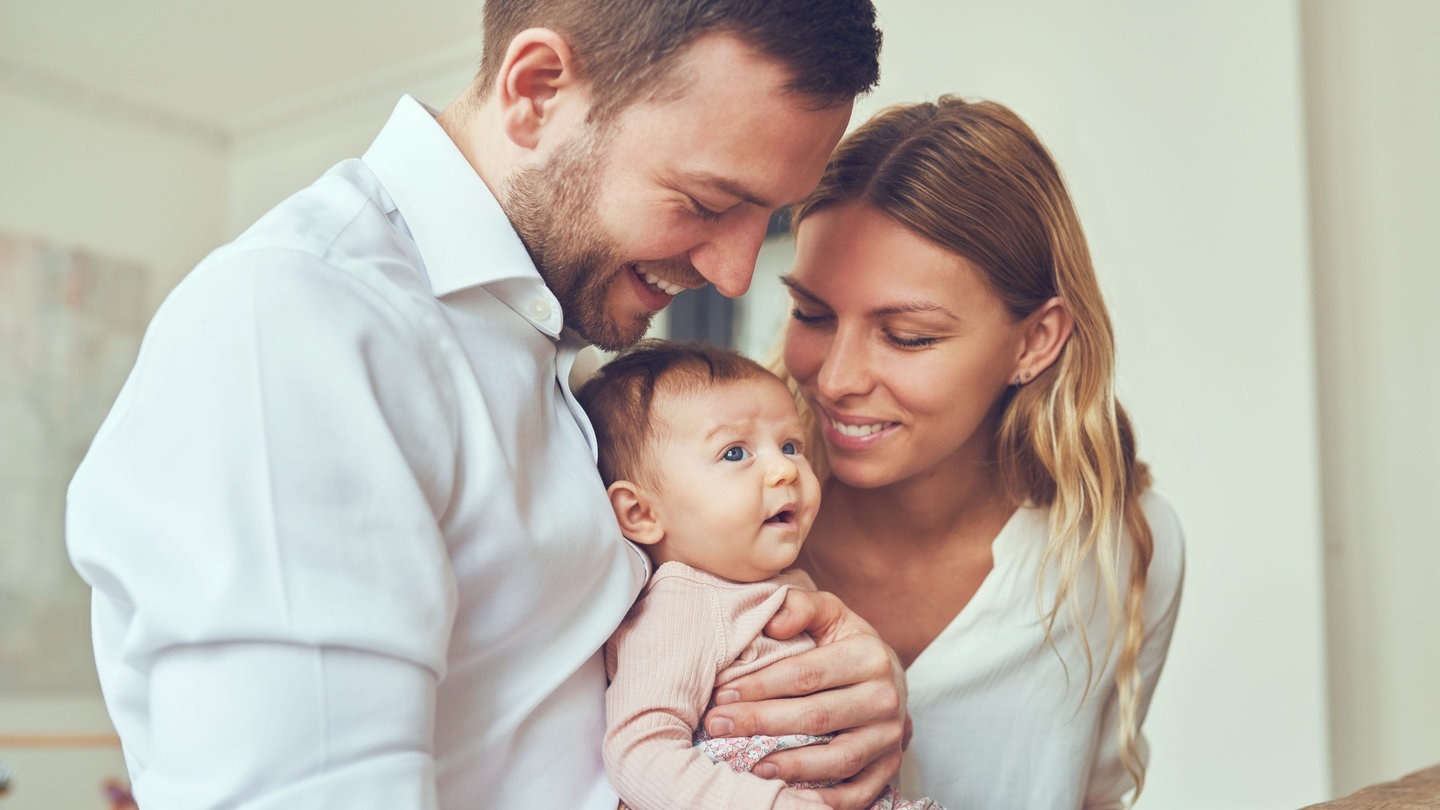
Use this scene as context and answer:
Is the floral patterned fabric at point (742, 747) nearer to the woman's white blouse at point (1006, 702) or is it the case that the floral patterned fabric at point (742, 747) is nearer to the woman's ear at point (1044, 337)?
the woman's white blouse at point (1006, 702)

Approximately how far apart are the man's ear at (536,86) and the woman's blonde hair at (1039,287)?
2.10 feet

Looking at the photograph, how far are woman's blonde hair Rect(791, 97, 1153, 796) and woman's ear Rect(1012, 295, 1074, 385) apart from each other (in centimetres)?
1

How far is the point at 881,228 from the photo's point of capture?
1.65 meters

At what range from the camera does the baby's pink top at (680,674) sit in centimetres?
106

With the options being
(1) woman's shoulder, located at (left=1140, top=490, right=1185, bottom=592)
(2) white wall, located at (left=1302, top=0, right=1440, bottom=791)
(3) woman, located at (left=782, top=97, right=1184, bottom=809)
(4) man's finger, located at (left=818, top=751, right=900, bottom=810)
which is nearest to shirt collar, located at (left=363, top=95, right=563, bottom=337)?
(4) man's finger, located at (left=818, top=751, right=900, bottom=810)

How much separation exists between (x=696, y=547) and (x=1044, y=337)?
76 cm

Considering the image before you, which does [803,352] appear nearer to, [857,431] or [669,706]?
[857,431]

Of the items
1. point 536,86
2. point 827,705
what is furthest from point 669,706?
point 536,86

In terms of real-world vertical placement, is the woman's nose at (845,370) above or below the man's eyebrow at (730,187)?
below

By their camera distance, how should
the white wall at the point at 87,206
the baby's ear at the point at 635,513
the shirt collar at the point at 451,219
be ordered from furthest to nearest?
the white wall at the point at 87,206
the baby's ear at the point at 635,513
the shirt collar at the point at 451,219

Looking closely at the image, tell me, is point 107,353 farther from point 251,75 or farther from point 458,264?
point 458,264

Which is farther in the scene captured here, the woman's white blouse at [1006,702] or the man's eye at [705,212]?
the woman's white blouse at [1006,702]

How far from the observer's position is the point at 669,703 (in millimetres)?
1100

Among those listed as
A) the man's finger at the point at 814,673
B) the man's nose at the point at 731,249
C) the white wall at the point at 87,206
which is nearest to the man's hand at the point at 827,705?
the man's finger at the point at 814,673
